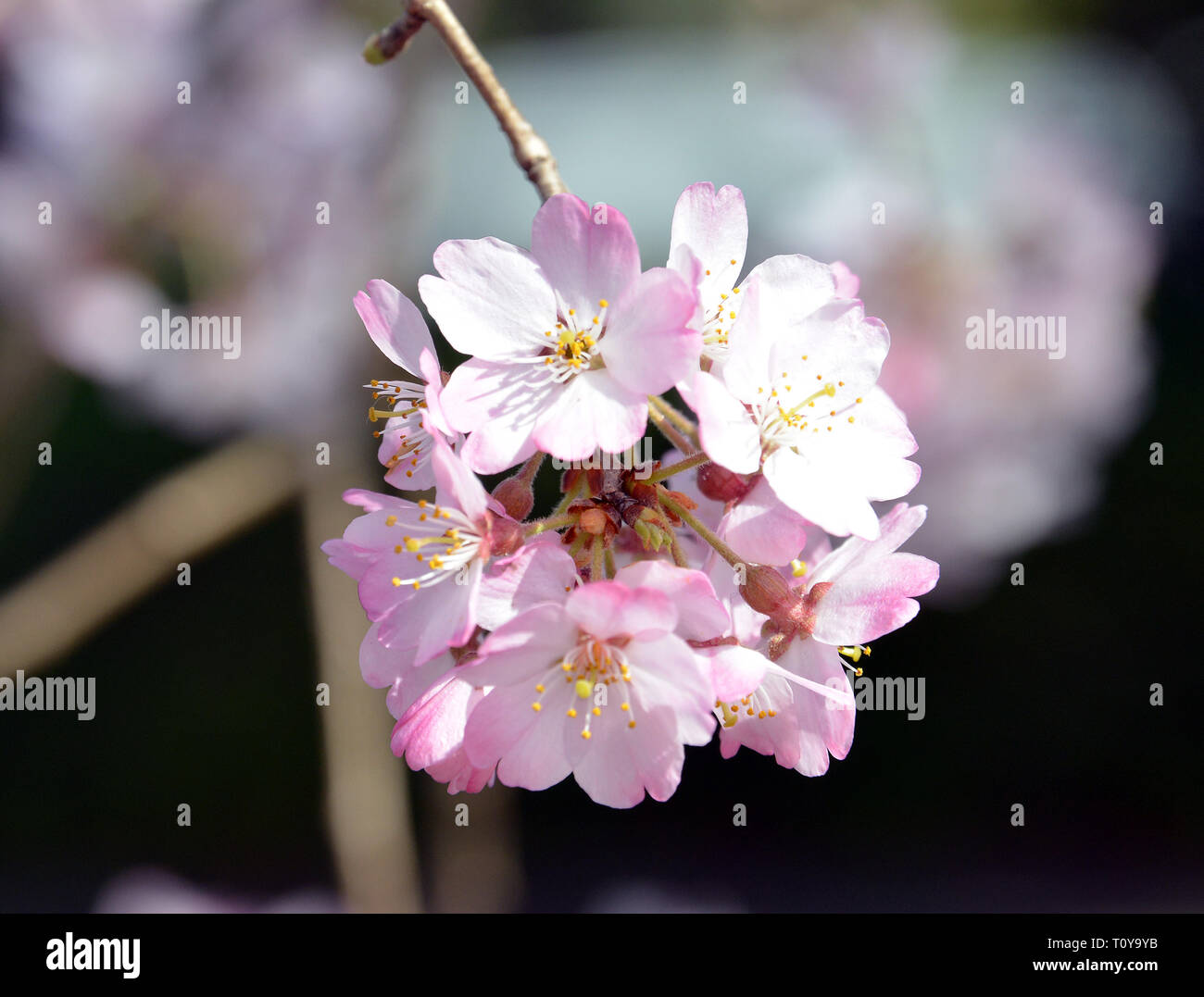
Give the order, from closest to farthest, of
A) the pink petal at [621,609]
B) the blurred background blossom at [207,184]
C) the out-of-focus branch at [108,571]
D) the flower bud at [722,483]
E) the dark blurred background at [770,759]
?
the pink petal at [621,609] → the flower bud at [722,483] → the out-of-focus branch at [108,571] → the blurred background blossom at [207,184] → the dark blurred background at [770,759]

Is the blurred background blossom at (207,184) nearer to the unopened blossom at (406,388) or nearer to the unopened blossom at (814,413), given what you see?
the unopened blossom at (406,388)

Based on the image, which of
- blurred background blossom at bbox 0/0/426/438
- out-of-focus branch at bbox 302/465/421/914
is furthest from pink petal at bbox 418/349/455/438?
blurred background blossom at bbox 0/0/426/438

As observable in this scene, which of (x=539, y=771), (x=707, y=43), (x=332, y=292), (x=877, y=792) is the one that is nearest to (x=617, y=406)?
(x=539, y=771)

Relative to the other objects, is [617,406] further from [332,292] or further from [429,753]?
[332,292]

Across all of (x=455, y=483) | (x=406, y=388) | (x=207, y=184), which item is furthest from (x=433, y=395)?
(x=207, y=184)

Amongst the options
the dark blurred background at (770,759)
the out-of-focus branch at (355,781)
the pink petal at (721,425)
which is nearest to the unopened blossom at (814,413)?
the pink petal at (721,425)

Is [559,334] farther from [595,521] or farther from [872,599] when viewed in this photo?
[872,599]
